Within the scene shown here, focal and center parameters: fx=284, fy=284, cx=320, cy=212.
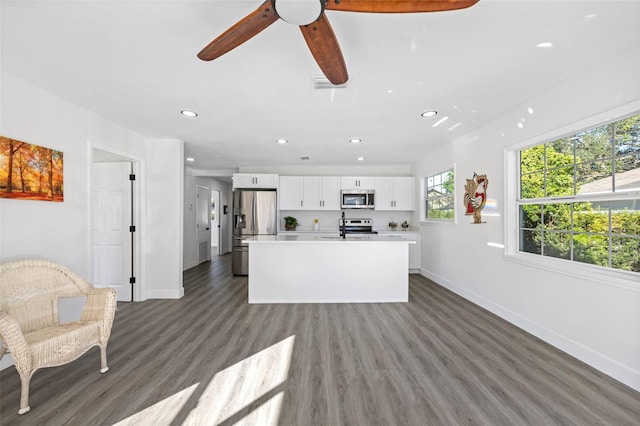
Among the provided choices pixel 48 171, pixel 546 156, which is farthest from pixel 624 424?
pixel 48 171

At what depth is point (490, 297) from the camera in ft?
12.0

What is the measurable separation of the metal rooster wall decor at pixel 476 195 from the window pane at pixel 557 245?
3.09 feet

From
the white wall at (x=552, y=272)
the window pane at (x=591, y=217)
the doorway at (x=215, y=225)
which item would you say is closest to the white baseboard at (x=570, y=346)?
the white wall at (x=552, y=272)

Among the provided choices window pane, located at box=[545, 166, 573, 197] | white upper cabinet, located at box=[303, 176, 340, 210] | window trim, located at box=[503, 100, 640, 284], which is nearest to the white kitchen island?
window trim, located at box=[503, 100, 640, 284]

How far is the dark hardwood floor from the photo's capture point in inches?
71.5

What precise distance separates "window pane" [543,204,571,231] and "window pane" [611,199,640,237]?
41 cm

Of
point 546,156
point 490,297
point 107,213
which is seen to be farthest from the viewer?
point 107,213

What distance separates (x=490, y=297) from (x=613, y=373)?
1.47 m

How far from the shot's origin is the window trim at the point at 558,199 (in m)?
2.16

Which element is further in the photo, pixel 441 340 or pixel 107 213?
pixel 107 213

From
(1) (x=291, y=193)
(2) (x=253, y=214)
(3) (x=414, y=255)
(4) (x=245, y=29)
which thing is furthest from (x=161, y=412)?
(3) (x=414, y=255)

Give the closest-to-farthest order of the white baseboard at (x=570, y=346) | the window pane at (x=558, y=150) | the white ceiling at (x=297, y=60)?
1. the white ceiling at (x=297, y=60)
2. the white baseboard at (x=570, y=346)
3. the window pane at (x=558, y=150)

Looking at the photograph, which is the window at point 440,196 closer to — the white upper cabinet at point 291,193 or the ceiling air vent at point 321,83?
the white upper cabinet at point 291,193

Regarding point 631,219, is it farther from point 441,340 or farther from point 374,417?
point 374,417
